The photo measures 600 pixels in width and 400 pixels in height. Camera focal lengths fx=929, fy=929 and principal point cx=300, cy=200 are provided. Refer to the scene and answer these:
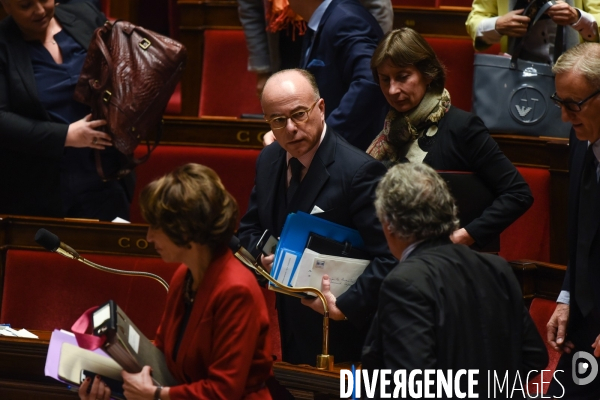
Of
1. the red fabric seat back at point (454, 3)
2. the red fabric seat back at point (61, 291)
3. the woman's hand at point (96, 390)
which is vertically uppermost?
the red fabric seat back at point (454, 3)

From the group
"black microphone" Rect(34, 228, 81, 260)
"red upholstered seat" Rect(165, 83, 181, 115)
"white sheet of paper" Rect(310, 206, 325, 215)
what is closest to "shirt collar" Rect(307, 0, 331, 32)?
"white sheet of paper" Rect(310, 206, 325, 215)

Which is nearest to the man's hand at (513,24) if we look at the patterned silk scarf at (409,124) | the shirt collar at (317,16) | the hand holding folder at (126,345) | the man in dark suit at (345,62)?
the man in dark suit at (345,62)

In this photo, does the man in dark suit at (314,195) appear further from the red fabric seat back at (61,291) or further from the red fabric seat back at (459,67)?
the red fabric seat back at (459,67)

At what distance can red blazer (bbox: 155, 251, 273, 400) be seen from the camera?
136cm

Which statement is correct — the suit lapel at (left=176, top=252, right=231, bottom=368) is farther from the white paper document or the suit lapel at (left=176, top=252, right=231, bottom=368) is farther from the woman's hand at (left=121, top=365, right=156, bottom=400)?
the white paper document

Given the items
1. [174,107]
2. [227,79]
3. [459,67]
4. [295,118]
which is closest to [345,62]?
[295,118]

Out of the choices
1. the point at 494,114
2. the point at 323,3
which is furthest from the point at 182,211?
the point at 494,114

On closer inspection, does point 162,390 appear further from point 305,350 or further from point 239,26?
point 239,26

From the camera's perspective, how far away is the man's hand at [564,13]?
2311 millimetres

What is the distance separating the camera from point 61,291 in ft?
8.01

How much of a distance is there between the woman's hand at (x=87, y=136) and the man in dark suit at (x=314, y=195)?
0.66m

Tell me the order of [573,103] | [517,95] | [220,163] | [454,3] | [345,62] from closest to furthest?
[573,103]
[345,62]
[517,95]
[220,163]
[454,3]

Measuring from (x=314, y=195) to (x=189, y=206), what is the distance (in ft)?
1.43

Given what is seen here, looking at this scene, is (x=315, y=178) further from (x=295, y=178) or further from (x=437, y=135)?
(x=437, y=135)
